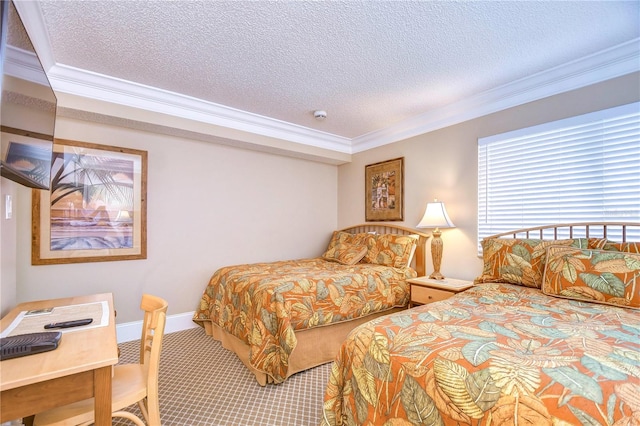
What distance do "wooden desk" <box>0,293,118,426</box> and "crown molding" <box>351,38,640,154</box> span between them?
3.47 metres

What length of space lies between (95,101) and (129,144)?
0.54 metres

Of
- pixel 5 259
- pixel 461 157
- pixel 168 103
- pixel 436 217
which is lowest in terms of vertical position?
pixel 5 259

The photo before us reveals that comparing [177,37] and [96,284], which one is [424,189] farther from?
[96,284]

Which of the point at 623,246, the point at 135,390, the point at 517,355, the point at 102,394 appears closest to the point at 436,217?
the point at 623,246

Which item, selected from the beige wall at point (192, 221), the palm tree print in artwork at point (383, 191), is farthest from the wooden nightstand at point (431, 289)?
the beige wall at point (192, 221)

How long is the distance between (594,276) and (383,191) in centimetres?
246

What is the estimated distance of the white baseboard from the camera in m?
3.03

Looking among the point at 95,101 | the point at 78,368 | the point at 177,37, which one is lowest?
the point at 78,368

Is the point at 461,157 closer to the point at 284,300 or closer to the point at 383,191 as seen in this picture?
the point at 383,191

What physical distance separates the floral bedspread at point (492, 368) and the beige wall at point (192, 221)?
2551 mm

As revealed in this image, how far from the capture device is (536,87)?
262cm

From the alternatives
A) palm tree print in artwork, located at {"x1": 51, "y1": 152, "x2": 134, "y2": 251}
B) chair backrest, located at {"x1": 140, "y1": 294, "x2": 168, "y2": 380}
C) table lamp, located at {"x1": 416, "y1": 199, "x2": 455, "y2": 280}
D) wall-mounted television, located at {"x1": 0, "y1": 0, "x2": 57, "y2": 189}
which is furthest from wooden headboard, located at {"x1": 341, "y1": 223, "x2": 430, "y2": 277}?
wall-mounted television, located at {"x1": 0, "y1": 0, "x2": 57, "y2": 189}

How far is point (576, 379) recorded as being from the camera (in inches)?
37.5

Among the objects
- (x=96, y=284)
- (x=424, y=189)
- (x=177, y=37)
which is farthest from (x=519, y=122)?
(x=96, y=284)
